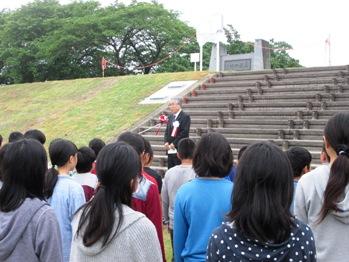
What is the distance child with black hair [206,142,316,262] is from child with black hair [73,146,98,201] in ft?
8.68

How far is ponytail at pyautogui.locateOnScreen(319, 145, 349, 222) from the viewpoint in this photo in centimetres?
300

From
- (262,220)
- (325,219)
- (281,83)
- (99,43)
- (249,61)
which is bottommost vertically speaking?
(325,219)

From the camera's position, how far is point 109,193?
2637 millimetres

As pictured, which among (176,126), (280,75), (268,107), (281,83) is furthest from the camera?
(280,75)

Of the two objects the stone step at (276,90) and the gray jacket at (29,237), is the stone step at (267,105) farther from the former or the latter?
the gray jacket at (29,237)

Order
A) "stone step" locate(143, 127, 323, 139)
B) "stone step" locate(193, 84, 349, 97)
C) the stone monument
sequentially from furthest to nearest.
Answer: the stone monument
"stone step" locate(193, 84, 349, 97)
"stone step" locate(143, 127, 323, 139)

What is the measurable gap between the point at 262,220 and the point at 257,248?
0.12 m

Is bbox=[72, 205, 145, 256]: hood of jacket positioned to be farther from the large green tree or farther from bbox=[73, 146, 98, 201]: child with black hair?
the large green tree

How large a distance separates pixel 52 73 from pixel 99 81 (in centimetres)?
1353

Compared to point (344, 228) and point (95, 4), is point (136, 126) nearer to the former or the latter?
point (344, 228)

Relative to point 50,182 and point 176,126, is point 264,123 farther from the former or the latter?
point 50,182

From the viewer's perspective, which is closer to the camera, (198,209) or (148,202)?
(198,209)

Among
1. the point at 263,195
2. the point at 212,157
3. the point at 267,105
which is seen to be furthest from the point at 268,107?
the point at 263,195

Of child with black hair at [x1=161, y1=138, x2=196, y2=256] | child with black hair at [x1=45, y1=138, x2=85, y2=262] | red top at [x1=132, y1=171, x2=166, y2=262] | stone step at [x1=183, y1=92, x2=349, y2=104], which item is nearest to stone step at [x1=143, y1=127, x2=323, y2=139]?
stone step at [x1=183, y1=92, x2=349, y2=104]
